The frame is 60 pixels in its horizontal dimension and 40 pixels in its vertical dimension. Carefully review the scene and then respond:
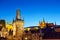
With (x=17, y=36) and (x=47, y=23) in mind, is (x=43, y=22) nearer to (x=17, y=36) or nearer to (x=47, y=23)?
(x=47, y=23)

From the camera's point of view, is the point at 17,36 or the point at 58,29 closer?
the point at 17,36

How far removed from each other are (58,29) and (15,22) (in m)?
13.9

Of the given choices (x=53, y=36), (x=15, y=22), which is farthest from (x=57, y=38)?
(x=15, y=22)

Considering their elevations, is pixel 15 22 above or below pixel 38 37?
above

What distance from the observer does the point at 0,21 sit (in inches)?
1521

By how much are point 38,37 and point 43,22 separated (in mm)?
22308

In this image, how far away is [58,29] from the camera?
4312cm

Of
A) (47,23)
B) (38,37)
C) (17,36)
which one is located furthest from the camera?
(47,23)

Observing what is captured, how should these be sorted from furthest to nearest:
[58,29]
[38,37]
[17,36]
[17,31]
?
[58,29] → [17,31] → [17,36] → [38,37]

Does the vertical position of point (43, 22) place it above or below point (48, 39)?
above

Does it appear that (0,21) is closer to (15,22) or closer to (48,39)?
(15,22)

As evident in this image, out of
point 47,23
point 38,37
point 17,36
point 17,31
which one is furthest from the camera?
point 47,23

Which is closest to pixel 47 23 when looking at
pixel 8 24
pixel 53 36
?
pixel 8 24

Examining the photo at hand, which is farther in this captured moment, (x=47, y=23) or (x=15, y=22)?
(x=47, y=23)
